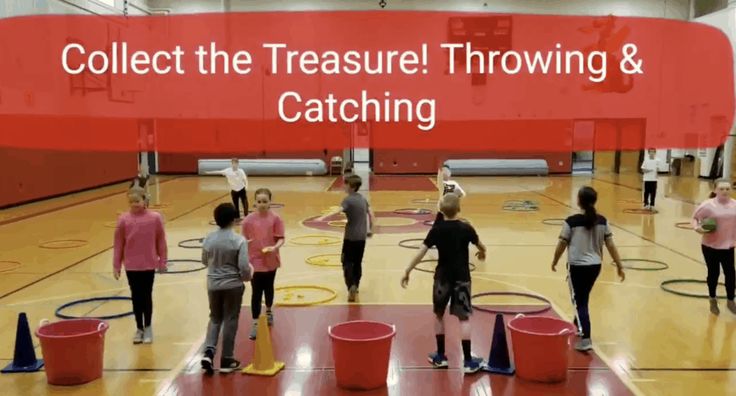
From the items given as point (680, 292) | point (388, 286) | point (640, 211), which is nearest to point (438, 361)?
point (388, 286)

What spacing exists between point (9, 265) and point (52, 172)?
36.8 ft

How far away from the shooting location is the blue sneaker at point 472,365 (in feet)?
21.3

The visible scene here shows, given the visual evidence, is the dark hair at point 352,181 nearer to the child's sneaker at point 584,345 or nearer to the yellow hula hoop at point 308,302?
the yellow hula hoop at point 308,302

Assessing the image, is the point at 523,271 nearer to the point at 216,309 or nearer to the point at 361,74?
the point at 216,309

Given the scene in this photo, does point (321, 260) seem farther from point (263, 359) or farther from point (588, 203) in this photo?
point (588, 203)

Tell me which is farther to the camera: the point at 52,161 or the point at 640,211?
the point at 52,161

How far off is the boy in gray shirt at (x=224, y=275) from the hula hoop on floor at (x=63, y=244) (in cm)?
833

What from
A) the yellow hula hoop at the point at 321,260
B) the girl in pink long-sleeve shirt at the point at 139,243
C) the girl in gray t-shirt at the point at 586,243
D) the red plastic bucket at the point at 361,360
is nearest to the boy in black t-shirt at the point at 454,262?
the red plastic bucket at the point at 361,360

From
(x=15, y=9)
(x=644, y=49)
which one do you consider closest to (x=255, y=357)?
(x=15, y=9)

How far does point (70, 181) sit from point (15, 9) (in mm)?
6397

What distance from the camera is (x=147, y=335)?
25.0 ft

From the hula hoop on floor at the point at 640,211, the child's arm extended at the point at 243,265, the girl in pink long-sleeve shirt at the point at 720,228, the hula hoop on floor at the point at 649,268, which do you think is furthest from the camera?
the hula hoop on floor at the point at 640,211

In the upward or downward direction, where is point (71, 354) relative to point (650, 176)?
downward

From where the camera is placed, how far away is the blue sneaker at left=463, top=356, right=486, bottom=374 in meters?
6.49
